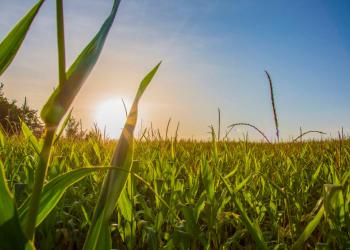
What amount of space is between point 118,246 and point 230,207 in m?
0.61

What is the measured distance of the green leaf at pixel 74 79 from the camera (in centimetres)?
50

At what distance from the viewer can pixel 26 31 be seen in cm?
58

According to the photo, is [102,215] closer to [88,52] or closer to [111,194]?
[111,194]

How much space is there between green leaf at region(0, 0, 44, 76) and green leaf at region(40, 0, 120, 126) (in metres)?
0.09

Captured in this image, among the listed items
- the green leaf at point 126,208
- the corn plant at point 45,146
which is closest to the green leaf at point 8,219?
the corn plant at point 45,146

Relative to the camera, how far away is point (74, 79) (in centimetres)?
52

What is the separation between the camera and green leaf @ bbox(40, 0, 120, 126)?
0.50 metres

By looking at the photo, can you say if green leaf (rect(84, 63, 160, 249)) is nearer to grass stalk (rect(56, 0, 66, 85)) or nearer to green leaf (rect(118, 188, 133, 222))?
grass stalk (rect(56, 0, 66, 85))

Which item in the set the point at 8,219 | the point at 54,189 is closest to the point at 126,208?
the point at 54,189

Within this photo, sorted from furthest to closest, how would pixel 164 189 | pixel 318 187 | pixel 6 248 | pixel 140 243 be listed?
pixel 318 187, pixel 164 189, pixel 140 243, pixel 6 248

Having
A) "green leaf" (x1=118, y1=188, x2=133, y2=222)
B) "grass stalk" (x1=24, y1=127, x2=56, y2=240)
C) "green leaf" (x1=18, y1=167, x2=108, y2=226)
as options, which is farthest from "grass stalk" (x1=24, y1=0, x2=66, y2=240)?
"green leaf" (x1=118, y1=188, x2=133, y2=222)

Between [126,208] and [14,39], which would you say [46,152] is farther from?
[126,208]

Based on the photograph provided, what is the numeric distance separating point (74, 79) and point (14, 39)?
141mm

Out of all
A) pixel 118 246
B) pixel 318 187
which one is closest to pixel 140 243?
pixel 118 246
